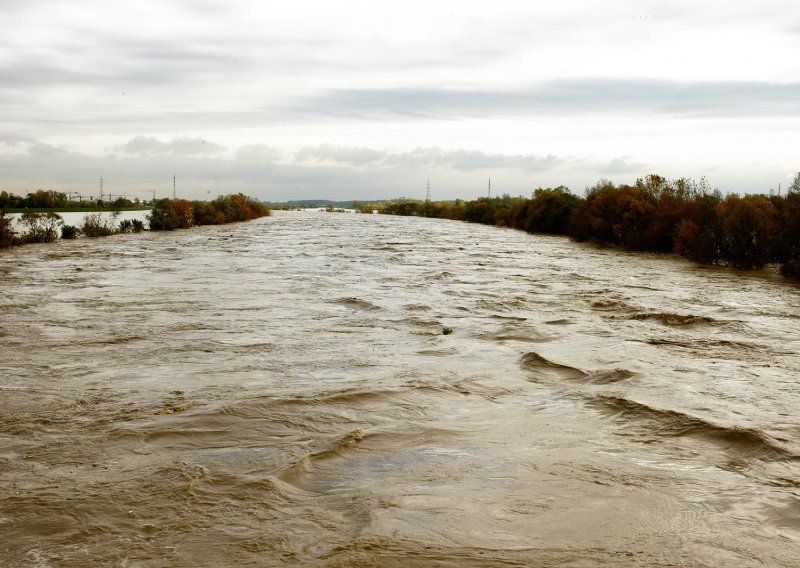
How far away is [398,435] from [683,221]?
84.6ft

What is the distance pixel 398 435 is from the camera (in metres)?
6.58

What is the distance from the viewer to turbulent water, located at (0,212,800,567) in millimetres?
4449

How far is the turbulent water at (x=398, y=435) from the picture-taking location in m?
4.45

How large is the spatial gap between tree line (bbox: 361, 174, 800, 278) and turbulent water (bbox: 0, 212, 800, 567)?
10141mm

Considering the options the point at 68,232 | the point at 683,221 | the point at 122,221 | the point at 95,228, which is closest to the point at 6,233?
the point at 68,232

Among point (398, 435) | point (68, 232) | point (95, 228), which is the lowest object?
point (398, 435)

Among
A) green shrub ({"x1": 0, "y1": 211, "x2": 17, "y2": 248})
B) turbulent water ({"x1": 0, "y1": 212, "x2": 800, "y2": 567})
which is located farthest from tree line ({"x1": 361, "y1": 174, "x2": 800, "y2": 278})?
green shrub ({"x1": 0, "y1": 211, "x2": 17, "y2": 248})

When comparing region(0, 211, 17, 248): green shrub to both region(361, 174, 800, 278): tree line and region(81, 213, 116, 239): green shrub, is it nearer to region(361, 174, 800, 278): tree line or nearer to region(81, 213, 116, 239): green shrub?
region(81, 213, 116, 239): green shrub

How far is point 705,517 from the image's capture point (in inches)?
189

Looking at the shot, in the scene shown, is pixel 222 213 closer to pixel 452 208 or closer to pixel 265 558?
pixel 452 208

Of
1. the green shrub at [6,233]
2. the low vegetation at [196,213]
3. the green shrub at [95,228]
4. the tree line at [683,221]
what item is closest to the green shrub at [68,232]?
the green shrub at [95,228]

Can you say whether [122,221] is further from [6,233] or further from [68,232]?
[6,233]

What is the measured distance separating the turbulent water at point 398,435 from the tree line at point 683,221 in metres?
10.1

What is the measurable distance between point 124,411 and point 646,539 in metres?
5.16
